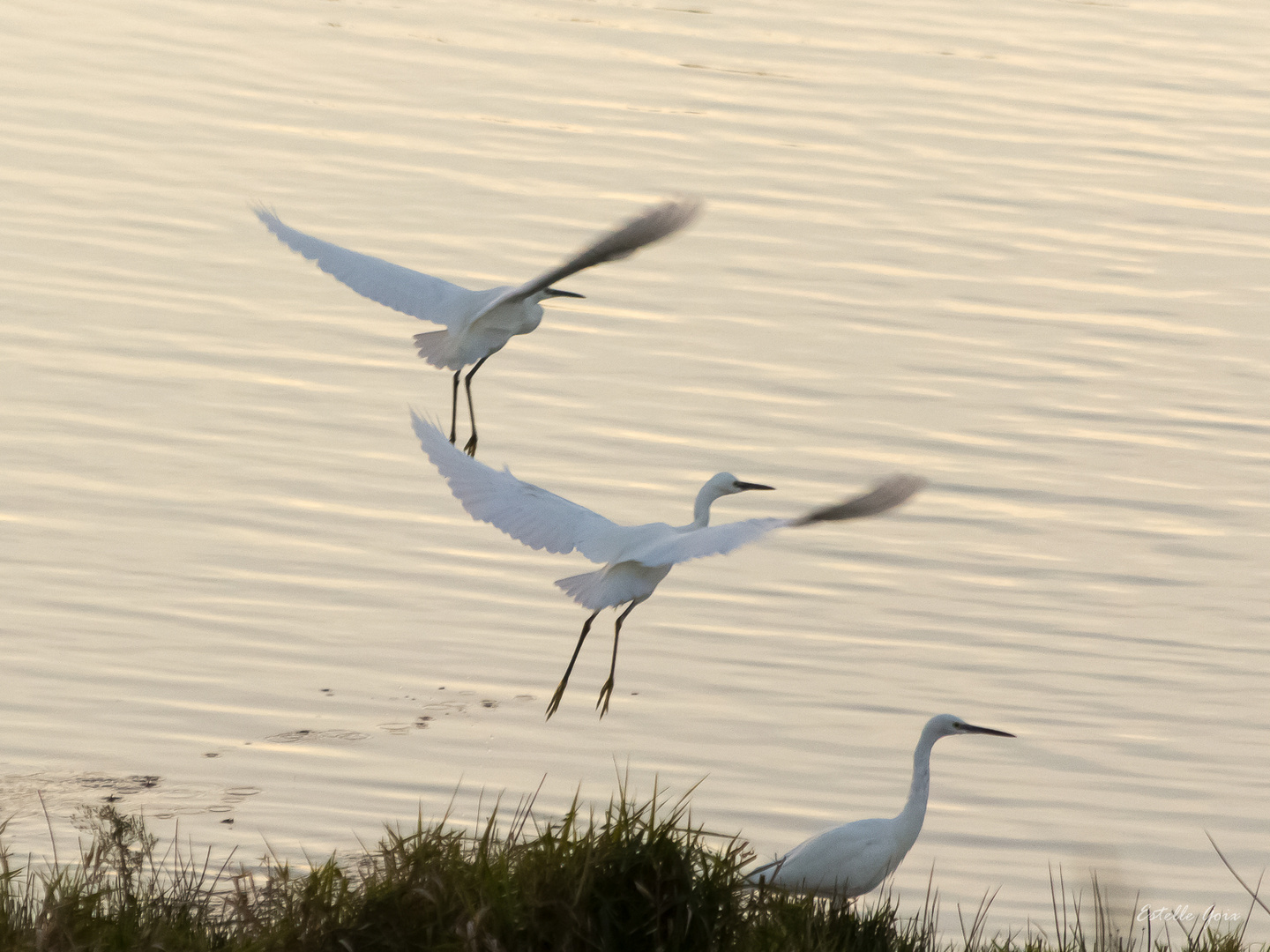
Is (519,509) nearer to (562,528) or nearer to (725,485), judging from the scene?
(562,528)

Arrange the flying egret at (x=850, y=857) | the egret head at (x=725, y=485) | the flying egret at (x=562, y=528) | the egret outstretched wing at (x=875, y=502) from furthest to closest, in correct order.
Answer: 1. the egret head at (x=725, y=485)
2. the flying egret at (x=562, y=528)
3. the flying egret at (x=850, y=857)
4. the egret outstretched wing at (x=875, y=502)

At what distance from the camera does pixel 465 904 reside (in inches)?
204

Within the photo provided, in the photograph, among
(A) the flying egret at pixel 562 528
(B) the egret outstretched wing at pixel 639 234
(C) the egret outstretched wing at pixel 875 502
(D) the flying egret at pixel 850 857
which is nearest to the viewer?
(C) the egret outstretched wing at pixel 875 502

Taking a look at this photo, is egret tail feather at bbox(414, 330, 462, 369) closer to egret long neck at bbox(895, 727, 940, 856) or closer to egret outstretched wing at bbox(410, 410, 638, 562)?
egret outstretched wing at bbox(410, 410, 638, 562)

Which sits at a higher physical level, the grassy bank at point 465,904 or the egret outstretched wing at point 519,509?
the egret outstretched wing at point 519,509

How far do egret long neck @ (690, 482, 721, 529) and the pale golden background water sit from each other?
1.42m

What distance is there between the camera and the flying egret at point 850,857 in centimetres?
664

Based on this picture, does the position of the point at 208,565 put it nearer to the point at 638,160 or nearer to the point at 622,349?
the point at 622,349

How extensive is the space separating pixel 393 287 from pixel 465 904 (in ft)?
11.6

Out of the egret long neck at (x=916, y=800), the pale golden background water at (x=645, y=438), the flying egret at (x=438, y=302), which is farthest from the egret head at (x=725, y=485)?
the pale golden background water at (x=645, y=438)

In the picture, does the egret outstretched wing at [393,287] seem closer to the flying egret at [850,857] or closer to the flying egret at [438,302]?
the flying egret at [438,302]

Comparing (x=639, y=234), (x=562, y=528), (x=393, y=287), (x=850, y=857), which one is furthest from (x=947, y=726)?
(x=393, y=287)

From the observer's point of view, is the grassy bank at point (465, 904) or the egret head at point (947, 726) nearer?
the grassy bank at point (465, 904)

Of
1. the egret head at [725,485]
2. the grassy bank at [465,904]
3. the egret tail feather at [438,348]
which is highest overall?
the egret tail feather at [438,348]
